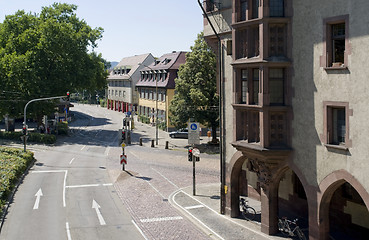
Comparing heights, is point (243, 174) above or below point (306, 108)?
below

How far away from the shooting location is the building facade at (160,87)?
69.9 m

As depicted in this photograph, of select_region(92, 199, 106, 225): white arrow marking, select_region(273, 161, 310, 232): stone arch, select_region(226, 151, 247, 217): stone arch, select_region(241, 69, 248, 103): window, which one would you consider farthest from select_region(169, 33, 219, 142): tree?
select_region(273, 161, 310, 232): stone arch

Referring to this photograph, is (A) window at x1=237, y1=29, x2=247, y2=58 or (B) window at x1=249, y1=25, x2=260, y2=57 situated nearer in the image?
(B) window at x1=249, y1=25, x2=260, y2=57

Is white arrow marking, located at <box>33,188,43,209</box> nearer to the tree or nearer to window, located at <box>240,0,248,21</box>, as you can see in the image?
window, located at <box>240,0,248,21</box>

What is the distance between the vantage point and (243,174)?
100.0ft

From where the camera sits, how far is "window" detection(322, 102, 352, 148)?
55.8 feet

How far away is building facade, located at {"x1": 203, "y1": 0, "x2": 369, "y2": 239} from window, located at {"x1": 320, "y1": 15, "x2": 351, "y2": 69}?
4 cm

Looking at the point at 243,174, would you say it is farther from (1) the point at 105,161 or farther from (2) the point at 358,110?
(1) the point at 105,161

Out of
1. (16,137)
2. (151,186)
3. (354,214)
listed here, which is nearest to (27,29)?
(16,137)

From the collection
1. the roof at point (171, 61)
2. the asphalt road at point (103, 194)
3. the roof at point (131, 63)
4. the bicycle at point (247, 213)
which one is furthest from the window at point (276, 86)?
the roof at point (131, 63)

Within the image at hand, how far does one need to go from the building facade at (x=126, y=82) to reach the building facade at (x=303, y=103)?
7024cm

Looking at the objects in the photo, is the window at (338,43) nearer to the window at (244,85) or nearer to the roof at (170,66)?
the window at (244,85)

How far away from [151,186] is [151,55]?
66941mm

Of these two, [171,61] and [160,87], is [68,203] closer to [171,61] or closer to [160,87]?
[160,87]
